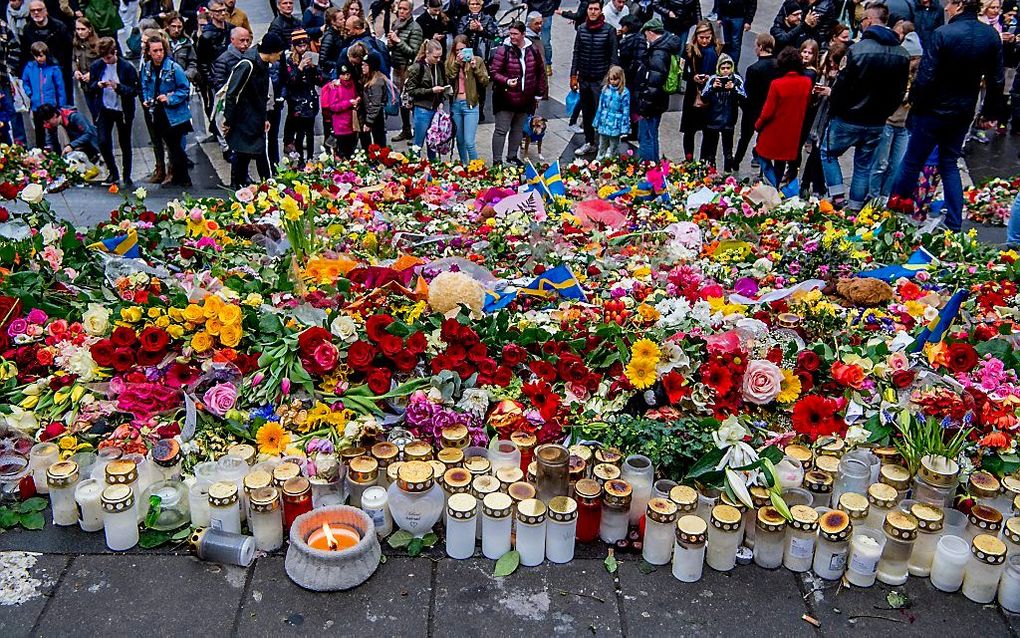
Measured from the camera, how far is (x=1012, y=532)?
3191 millimetres

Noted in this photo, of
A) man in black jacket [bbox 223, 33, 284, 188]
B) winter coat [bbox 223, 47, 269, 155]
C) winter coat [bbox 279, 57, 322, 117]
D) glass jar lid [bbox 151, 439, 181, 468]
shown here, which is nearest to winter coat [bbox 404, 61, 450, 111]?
winter coat [bbox 279, 57, 322, 117]

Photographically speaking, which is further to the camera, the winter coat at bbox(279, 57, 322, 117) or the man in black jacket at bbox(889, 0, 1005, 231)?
the winter coat at bbox(279, 57, 322, 117)

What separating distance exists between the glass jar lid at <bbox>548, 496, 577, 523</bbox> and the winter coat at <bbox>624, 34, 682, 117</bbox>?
6.54 meters

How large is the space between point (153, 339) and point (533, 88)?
6.10m

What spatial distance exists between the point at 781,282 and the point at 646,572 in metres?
2.66

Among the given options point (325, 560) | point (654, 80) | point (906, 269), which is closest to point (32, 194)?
point (325, 560)

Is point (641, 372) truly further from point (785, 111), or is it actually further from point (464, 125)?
point (464, 125)

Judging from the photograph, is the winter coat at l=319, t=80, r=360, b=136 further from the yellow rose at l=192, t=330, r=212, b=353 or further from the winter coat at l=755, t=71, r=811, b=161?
the yellow rose at l=192, t=330, r=212, b=353

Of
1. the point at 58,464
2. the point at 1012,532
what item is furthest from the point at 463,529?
the point at 1012,532

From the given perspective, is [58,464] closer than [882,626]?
No

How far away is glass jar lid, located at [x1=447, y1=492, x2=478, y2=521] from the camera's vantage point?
10.6ft

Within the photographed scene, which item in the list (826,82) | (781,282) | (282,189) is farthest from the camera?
(826,82)

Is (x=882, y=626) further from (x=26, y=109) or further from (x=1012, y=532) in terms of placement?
(x=26, y=109)

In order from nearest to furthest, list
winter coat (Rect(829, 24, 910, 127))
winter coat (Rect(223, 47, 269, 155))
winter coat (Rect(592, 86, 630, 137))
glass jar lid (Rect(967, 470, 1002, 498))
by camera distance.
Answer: glass jar lid (Rect(967, 470, 1002, 498)) → winter coat (Rect(829, 24, 910, 127)) → winter coat (Rect(223, 47, 269, 155)) → winter coat (Rect(592, 86, 630, 137))
